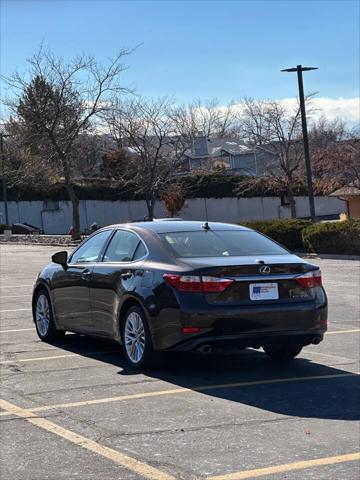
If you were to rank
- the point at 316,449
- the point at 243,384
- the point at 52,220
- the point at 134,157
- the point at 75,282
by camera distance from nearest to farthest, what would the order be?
1. the point at 316,449
2. the point at 243,384
3. the point at 75,282
4. the point at 134,157
5. the point at 52,220

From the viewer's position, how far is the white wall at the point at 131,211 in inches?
2293

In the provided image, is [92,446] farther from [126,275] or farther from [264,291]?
[126,275]

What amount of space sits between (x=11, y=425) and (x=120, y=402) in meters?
1.02

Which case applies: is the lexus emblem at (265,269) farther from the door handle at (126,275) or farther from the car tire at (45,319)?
the car tire at (45,319)

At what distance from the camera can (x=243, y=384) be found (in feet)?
22.3

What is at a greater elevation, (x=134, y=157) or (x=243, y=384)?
(x=134, y=157)

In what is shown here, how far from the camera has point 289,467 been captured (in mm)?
4531

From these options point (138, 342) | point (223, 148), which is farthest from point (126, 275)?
point (223, 148)

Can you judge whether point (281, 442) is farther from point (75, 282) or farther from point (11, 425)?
point (75, 282)

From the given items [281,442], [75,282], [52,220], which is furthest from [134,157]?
[281,442]

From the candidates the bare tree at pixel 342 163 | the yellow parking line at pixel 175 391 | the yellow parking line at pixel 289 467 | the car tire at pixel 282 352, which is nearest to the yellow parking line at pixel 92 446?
the yellow parking line at pixel 175 391

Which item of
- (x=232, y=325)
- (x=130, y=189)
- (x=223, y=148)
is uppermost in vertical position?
(x=223, y=148)

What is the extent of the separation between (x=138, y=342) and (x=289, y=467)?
2.99m

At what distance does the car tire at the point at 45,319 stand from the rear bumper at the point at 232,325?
8.74ft
